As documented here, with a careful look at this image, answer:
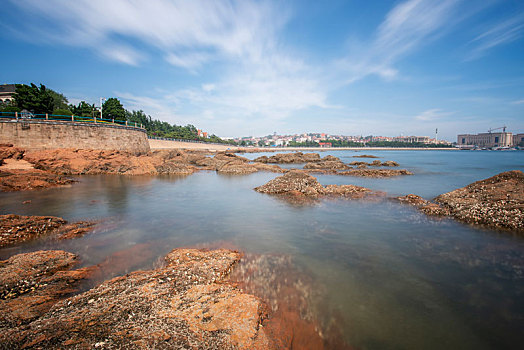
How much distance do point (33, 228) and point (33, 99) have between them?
147 ft

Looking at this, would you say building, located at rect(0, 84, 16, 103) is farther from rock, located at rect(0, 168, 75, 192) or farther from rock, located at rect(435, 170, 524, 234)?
rock, located at rect(435, 170, 524, 234)

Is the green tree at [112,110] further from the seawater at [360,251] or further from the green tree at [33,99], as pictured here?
the seawater at [360,251]

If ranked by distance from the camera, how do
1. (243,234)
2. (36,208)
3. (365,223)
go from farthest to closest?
(36,208), (365,223), (243,234)

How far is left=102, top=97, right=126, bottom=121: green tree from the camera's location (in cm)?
5588

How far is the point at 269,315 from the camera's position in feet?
16.4

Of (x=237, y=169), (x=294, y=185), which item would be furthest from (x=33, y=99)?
(x=294, y=185)

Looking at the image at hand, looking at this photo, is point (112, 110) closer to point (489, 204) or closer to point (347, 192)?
point (347, 192)

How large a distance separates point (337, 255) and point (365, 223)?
416cm

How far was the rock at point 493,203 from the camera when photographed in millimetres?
10836

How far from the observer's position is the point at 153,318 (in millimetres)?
4453

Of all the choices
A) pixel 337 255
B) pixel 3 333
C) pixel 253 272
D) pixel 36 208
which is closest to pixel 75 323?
pixel 3 333

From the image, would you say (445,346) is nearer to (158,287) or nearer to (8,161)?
(158,287)

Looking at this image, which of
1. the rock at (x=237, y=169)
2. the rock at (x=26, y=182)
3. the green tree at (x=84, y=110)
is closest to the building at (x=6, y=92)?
the green tree at (x=84, y=110)

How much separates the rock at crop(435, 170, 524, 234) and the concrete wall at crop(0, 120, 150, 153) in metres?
39.0
